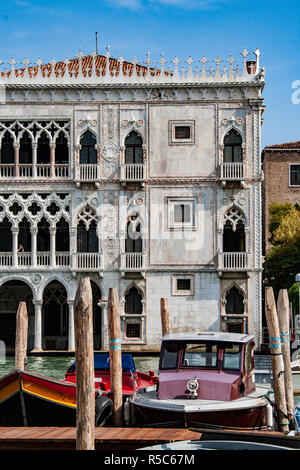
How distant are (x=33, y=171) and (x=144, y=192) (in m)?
3.27

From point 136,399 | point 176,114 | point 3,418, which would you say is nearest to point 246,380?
point 136,399

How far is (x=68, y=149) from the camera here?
23500 millimetres

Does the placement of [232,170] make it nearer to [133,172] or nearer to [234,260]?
[234,260]

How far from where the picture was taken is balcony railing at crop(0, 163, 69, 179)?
2336 centimetres

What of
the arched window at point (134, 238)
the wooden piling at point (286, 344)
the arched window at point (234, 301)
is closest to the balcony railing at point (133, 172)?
the arched window at point (134, 238)

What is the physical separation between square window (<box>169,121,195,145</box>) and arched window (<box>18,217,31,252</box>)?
489 cm

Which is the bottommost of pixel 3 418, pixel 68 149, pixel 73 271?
pixel 3 418

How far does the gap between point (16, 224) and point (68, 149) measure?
2.66m

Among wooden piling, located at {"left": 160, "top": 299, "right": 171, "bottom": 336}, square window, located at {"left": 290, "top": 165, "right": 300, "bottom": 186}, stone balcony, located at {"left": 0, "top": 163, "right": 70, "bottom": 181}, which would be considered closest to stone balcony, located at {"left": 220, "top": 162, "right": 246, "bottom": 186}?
stone balcony, located at {"left": 0, "top": 163, "right": 70, "bottom": 181}

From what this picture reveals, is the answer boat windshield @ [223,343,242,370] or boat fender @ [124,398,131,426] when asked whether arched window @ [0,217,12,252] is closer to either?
boat fender @ [124,398,131,426]

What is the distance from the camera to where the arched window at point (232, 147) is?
23328 mm

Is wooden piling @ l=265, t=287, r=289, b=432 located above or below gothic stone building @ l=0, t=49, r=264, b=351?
below

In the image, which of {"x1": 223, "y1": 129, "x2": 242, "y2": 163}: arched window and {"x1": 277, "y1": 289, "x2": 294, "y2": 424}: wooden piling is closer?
{"x1": 277, "y1": 289, "x2": 294, "y2": 424}: wooden piling
